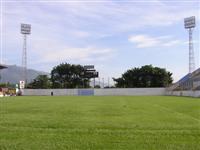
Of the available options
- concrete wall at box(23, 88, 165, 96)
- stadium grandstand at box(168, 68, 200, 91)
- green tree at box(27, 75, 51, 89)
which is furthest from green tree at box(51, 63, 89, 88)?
stadium grandstand at box(168, 68, 200, 91)

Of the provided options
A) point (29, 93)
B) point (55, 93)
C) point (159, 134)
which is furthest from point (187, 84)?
point (159, 134)

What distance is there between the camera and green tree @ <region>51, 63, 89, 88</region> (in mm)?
129875

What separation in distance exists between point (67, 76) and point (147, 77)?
2720 cm

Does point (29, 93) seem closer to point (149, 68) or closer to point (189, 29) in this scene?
point (149, 68)

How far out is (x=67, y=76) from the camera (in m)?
132

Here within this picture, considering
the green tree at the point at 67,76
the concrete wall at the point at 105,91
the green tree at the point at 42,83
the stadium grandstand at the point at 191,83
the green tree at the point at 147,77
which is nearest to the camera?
the stadium grandstand at the point at 191,83

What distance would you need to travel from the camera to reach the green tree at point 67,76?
5113 inches

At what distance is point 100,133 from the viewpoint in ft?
37.0

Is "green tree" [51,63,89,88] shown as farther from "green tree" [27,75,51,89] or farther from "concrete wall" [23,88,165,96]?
"concrete wall" [23,88,165,96]

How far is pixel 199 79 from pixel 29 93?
2100 inches

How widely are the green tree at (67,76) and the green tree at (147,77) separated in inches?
602

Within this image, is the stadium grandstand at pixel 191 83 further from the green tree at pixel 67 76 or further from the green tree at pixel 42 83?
the green tree at pixel 42 83

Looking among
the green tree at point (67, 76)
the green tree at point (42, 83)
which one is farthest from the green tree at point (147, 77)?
the green tree at point (42, 83)

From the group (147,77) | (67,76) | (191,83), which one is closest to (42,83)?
(67,76)
